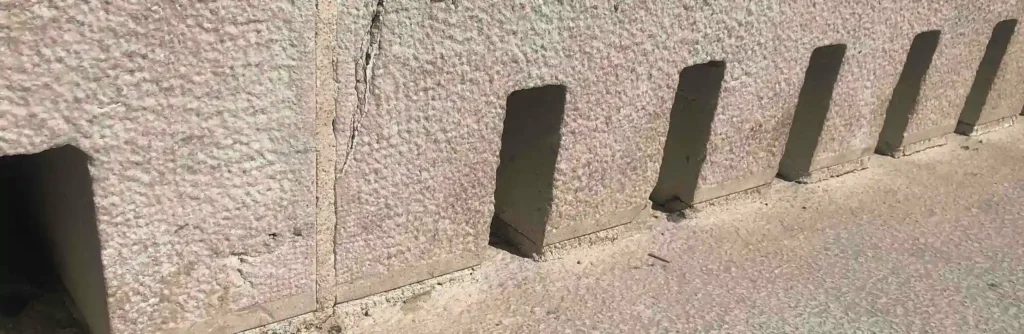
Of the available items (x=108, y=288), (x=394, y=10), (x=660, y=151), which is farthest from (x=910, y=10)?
(x=108, y=288)

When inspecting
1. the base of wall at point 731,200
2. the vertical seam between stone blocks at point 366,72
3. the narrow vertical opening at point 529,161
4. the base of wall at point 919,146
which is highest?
the vertical seam between stone blocks at point 366,72

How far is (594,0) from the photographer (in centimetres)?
215

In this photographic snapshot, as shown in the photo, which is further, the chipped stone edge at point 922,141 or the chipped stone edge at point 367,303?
the chipped stone edge at point 922,141

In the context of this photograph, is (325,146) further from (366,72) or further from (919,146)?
(919,146)

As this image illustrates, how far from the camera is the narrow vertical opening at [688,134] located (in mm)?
2715

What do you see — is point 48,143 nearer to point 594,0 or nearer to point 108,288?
point 108,288

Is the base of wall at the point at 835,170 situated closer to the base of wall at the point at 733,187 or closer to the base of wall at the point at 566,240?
the base of wall at the point at 733,187

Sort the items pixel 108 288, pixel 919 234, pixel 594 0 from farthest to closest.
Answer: pixel 919 234
pixel 594 0
pixel 108 288

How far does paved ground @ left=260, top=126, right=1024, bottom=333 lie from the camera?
2287 millimetres

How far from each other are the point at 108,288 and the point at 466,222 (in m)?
0.94

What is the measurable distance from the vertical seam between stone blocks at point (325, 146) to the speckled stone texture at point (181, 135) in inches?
1.0

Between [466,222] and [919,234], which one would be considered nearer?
[466,222]

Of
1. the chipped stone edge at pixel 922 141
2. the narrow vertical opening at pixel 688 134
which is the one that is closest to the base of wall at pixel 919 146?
the chipped stone edge at pixel 922 141

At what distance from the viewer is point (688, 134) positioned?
2.89m
